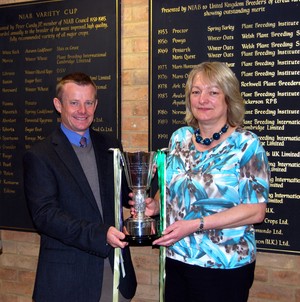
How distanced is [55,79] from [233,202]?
5.45 feet

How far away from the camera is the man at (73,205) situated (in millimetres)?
2043

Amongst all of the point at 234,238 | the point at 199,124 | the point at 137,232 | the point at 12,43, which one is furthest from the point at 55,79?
the point at 234,238

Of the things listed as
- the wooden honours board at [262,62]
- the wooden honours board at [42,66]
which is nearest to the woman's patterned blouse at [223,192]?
the wooden honours board at [262,62]

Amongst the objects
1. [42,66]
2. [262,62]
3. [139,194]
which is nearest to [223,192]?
[139,194]

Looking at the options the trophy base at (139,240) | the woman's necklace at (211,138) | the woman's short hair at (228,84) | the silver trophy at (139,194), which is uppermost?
the woman's short hair at (228,84)

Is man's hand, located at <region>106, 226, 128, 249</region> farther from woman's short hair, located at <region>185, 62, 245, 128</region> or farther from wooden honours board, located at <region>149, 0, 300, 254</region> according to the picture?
wooden honours board, located at <region>149, 0, 300, 254</region>

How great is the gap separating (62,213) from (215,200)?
713 millimetres

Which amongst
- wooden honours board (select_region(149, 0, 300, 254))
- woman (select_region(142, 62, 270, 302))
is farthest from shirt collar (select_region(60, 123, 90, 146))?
wooden honours board (select_region(149, 0, 300, 254))

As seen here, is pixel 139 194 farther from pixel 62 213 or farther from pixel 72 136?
pixel 72 136

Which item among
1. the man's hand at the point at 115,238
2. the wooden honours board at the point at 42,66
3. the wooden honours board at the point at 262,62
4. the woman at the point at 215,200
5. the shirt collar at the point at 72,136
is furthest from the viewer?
the wooden honours board at the point at 42,66

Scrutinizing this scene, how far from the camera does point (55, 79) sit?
3107 millimetres

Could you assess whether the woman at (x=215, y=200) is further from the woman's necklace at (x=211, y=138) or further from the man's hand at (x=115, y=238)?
the man's hand at (x=115, y=238)

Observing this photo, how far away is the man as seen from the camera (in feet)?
6.70

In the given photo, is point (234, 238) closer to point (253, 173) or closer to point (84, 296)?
point (253, 173)
